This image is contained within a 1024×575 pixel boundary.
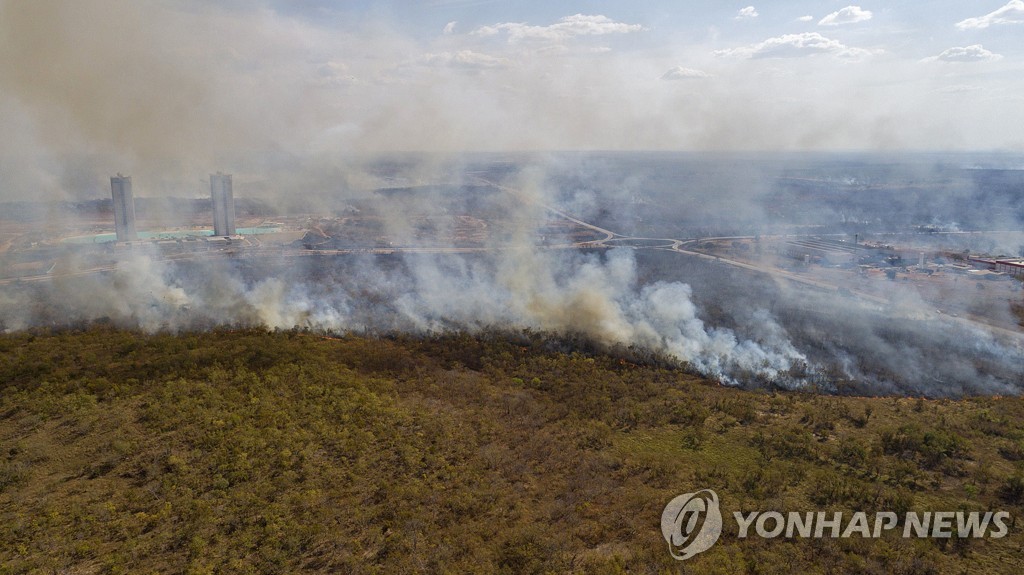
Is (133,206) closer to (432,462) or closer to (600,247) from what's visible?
(600,247)

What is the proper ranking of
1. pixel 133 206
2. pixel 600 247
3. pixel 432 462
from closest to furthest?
pixel 432 462, pixel 133 206, pixel 600 247

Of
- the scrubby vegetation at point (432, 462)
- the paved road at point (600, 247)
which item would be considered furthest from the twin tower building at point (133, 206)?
the scrubby vegetation at point (432, 462)

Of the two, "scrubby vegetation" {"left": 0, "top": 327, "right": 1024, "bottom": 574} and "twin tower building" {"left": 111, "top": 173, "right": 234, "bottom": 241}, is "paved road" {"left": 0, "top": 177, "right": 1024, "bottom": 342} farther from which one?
"scrubby vegetation" {"left": 0, "top": 327, "right": 1024, "bottom": 574}

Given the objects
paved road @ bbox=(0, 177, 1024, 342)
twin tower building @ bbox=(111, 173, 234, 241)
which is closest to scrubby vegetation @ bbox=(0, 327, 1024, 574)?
paved road @ bbox=(0, 177, 1024, 342)

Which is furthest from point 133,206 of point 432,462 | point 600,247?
point 432,462

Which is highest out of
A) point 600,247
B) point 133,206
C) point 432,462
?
point 133,206

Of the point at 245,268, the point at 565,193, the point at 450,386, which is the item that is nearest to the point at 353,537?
the point at 450,386
